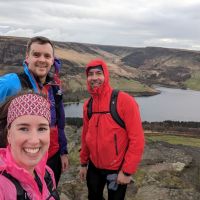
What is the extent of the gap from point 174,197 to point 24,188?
6190 mm

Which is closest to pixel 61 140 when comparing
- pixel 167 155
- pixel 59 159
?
pixel 59 159

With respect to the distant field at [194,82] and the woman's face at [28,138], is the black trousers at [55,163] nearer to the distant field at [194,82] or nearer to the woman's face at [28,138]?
the woman's face at [28,138]

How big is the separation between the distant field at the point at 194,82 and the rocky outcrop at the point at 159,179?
470 ft

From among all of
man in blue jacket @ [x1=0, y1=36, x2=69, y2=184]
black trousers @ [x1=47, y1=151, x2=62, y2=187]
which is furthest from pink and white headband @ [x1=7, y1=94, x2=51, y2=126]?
black trousers @ [x1=47, y1=151, x2=62, y2=187]

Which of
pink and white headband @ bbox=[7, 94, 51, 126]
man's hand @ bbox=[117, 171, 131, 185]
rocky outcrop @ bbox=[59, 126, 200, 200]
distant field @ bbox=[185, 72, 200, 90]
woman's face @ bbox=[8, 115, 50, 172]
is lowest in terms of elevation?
distant field @ bbox=[185, 72, 200, 90]

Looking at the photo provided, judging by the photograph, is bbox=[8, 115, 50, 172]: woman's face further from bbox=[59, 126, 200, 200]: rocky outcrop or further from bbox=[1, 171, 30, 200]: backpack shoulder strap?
bbox=[59, 126, 200, 200]: rocky outcrop

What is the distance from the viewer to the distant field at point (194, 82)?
500 ft

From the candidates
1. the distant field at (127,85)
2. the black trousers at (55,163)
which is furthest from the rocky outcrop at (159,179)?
the distant field at (127,85)

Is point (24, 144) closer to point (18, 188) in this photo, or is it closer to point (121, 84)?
point (18, 188)

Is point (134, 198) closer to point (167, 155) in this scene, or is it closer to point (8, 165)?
point (167, 155)

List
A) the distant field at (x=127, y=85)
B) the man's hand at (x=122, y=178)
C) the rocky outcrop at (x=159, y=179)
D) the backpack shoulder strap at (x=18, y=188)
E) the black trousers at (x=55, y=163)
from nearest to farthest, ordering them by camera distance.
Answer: the backpack shoulder strap at (x=18, y=188), the man's hand at (x=122, y=178), the black trousers at (x=55, y=163), the rocky outcrop at (x=159, y=179), the distant field at (x=127, y=85)

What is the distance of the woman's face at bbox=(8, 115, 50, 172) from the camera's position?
281cm

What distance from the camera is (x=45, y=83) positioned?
209 inches

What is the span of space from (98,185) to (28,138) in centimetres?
359
